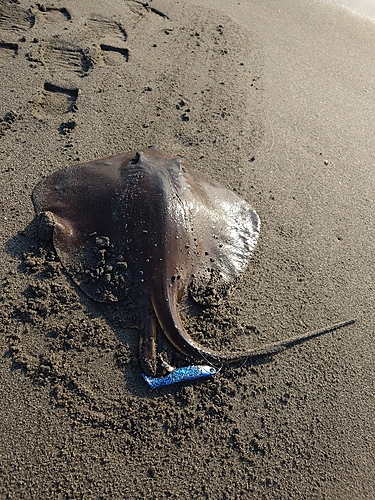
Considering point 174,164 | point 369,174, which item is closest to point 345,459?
A: point 174,164

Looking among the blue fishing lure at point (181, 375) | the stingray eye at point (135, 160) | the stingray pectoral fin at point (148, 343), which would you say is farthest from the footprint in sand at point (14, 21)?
the blue fishing lure at point (181, 375)

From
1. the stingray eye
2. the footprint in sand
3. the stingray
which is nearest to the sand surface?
the footprint in sand

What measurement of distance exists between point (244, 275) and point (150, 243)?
1.01 meters

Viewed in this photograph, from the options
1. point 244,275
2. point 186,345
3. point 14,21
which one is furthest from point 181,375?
point 14,21

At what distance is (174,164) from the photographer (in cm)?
369

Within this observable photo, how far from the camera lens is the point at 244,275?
3.77 metres

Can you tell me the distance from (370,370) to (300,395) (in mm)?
728

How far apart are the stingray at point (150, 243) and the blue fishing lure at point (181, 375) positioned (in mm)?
61

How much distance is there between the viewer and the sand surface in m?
2.82

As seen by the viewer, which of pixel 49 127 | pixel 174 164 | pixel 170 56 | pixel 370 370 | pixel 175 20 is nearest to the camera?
pixel 370 370

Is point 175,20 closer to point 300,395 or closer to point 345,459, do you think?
point 300,395

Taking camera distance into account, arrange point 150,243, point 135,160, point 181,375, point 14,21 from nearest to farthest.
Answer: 1. point 181,375
2. point 150,243
3. point 135,160
4. point 14,21

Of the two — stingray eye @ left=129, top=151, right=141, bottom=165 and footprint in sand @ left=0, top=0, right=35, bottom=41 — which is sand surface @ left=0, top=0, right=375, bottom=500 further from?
stingray eye @ left=129, top=151, right=141, bottom=165

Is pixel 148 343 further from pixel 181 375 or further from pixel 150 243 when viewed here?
pixel 150 243
